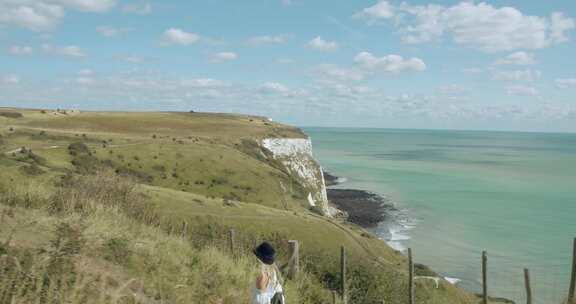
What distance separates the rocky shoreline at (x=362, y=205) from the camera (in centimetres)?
9472

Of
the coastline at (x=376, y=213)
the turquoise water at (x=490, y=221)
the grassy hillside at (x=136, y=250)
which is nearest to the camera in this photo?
the grassy hillside at (x=136, y=250)

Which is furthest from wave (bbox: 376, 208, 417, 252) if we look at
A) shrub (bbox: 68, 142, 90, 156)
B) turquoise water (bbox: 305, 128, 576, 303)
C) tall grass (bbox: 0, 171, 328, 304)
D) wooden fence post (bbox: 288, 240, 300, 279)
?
tall grass (bbox: 0, 171, 328, 304)

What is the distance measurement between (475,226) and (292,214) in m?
36.9

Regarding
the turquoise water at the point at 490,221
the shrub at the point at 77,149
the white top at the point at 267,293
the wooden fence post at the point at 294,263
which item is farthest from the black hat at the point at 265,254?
the shrub at the point at 77,149

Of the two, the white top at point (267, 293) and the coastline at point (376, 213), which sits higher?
the white top at point (267, 293)

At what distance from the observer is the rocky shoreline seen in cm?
9472

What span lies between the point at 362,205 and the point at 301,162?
2320 cm

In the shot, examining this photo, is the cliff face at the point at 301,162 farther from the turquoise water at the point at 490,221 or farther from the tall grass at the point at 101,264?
the tall grass at the point at 101,264

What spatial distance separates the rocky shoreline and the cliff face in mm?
4178

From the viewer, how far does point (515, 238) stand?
73188 millimetres

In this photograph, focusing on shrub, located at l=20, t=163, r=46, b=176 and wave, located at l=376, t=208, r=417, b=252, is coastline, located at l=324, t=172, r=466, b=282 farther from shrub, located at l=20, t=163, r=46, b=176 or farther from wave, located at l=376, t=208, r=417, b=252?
shrub, located at l=20, t=163, r=46, b=176

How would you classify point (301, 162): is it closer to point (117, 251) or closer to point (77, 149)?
point (77, 149)

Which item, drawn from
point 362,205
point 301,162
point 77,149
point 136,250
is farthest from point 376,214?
point 136,250

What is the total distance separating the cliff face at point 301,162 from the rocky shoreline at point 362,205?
418 cm
